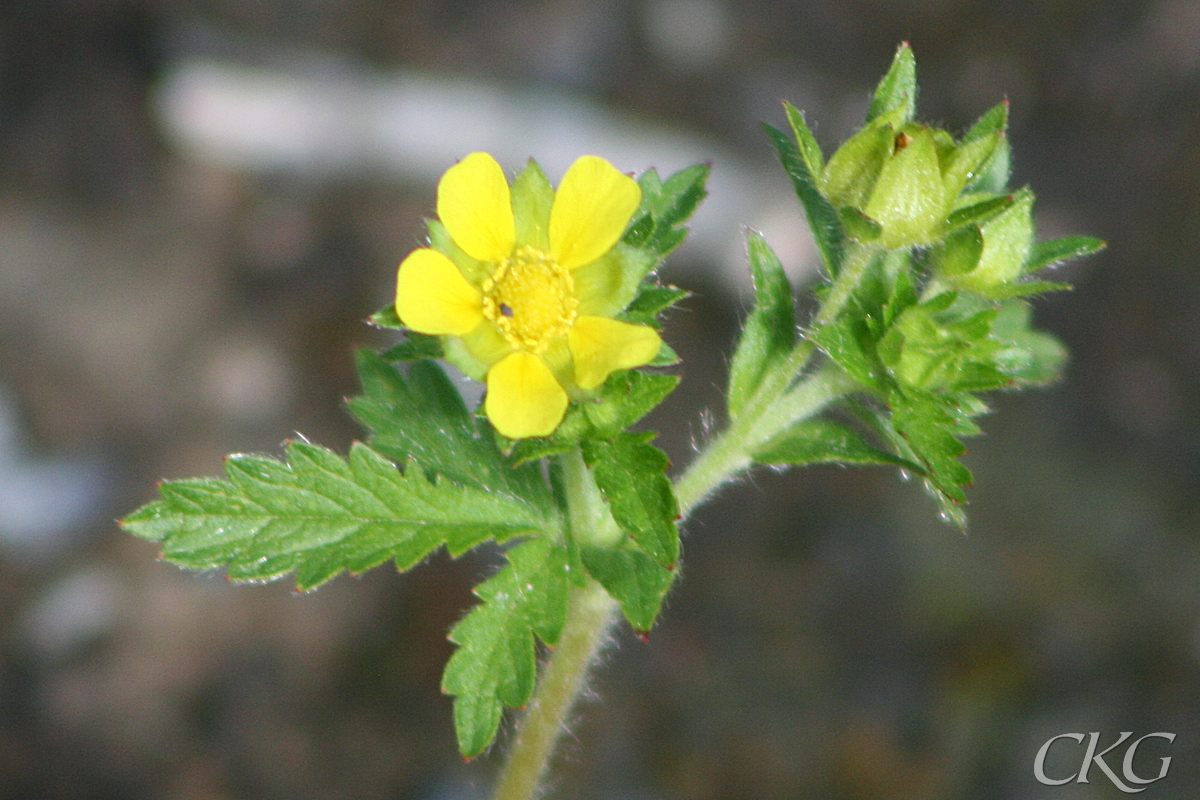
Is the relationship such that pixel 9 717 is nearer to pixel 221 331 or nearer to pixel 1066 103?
pixel 221 331

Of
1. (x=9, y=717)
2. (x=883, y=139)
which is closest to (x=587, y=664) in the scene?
(x=883, y=139)

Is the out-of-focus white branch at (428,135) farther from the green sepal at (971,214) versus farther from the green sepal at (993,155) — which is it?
the green sepal at (971,214)

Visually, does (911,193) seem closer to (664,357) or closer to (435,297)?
(664,357)

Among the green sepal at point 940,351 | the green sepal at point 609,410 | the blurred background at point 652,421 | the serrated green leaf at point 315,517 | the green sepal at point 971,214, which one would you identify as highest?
the green sepal at point 971,214

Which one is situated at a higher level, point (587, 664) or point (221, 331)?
point (587, 664)

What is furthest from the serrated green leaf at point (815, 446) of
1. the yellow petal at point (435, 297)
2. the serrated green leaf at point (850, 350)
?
the yellow petal at point (435, 297)

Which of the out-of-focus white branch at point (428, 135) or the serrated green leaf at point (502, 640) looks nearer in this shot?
the serrated green leaf at point (502, 640)
